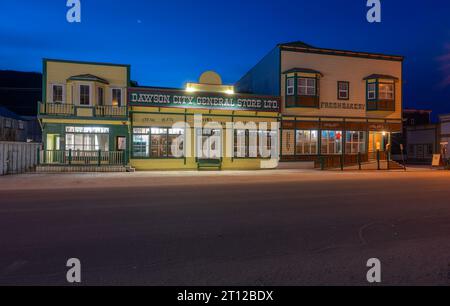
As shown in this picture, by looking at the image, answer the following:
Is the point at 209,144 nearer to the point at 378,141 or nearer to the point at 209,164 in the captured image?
the point at 209,164

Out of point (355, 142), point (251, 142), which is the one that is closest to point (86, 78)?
point (251, 142)

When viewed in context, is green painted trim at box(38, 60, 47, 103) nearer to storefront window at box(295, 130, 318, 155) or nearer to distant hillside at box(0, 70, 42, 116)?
storefront window at box(295, 130, 318, 155)

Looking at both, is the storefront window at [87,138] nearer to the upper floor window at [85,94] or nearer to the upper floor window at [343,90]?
the upper floor window at [85,94]

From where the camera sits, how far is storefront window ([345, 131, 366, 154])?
29.1m

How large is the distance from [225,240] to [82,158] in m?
19.3

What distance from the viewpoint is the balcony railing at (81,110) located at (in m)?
23.4

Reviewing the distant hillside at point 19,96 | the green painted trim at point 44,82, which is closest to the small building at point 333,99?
the green painted trim at point 44,82

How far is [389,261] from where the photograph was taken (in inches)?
200

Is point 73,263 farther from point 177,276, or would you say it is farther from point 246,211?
point 246,211

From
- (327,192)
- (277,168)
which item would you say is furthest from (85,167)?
(327,192)

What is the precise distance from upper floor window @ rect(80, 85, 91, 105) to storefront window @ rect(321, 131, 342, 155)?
60.9 feet

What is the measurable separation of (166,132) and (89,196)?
1359 centimetres
